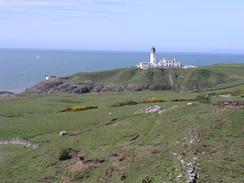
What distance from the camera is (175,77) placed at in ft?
504

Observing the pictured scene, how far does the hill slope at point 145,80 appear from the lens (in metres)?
138

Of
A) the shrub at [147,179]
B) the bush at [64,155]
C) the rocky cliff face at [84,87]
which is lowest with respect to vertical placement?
the rocky cliff face at [84,87]

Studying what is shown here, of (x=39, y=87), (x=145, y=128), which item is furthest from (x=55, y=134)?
(x=39, y=87)

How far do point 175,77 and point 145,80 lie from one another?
1106 cm

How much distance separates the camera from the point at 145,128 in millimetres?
41281

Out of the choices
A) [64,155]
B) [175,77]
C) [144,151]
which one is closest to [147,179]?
[144,151]

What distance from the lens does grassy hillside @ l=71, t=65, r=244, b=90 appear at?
472 feet

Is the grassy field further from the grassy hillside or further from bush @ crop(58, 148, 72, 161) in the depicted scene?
the grassy hillside

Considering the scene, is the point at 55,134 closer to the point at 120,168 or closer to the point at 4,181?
the point at 4,181

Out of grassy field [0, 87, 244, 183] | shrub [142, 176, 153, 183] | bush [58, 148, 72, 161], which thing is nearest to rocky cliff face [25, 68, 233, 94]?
grassy field [0, 87, 244, 183]

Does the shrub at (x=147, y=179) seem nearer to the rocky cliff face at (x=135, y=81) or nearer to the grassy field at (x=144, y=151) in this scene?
the grassy field at (x=144, y=151)

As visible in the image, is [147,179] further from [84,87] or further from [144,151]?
[84,87]

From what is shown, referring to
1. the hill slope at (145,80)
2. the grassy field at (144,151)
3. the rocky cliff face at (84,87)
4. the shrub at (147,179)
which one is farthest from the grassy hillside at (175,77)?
the shrub at (147,179)

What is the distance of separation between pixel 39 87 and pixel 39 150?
346ft
